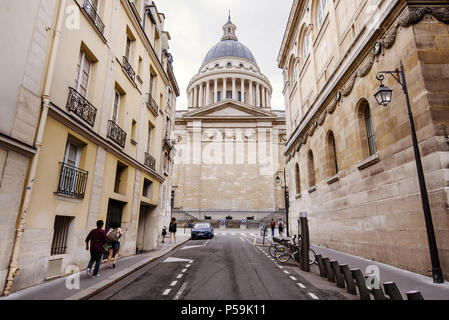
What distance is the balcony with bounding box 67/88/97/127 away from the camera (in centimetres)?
805

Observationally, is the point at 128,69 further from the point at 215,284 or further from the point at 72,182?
the point at 215,284

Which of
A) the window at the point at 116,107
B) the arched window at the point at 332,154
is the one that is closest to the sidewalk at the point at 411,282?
the arched window at the point at 332,154

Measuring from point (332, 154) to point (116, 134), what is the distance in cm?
1187

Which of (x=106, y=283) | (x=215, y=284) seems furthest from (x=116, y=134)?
(x=215, y=284)

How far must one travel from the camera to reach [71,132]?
316 inches

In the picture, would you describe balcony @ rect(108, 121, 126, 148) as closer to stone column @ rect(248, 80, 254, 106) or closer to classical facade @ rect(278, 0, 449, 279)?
classical facade @ rect(278, 0, 449, 279)

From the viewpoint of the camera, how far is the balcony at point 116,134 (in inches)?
421

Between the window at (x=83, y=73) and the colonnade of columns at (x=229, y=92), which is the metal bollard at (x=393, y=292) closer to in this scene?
the window at (x=83, y=73)

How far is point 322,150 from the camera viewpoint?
15.9 metres

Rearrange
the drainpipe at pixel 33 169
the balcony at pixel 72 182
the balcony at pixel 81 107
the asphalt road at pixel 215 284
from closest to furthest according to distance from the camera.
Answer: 1. the drainpipe at pixel 33 169
2. the asphalt road at pixel 215 284
3. the balcony at pixel 72 182
4. the balcony at pixel 81 107

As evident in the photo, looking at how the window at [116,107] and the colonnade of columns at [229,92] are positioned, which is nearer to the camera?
the window at [116,107]

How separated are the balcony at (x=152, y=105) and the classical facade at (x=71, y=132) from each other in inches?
13.7
